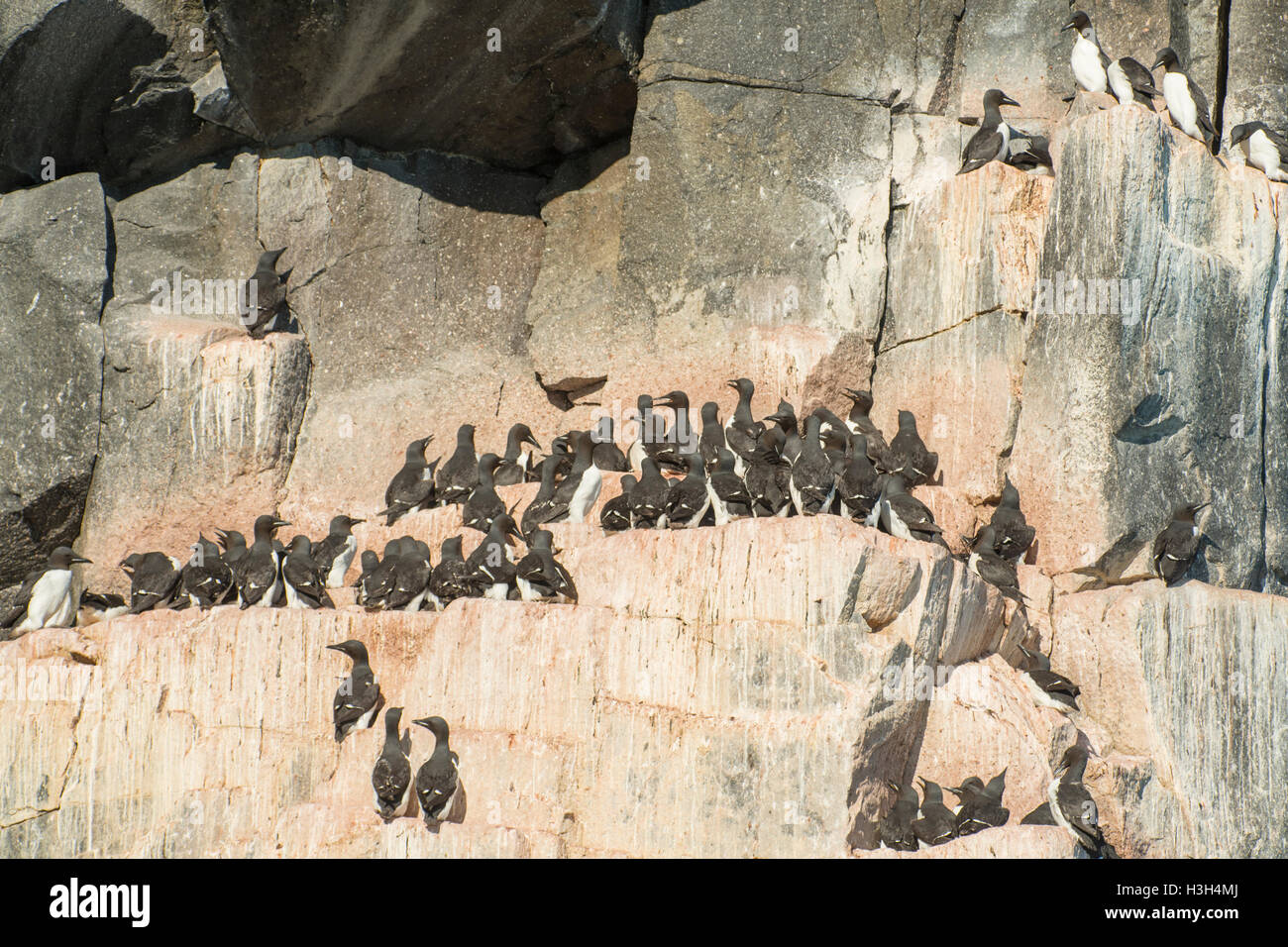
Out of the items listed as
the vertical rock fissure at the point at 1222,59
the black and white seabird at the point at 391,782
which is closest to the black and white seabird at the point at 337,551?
the black and white seabird at the point at 391,782

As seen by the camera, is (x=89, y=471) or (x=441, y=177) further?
(x=441, y=177)

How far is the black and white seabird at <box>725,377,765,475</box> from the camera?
1451cm

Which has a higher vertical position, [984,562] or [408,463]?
[408,463]

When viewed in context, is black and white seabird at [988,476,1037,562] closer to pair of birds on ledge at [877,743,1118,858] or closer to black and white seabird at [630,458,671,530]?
pair of birds on ledge at [877,743,1118,858]

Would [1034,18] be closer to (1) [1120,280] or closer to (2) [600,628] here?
(1) [1120,280]

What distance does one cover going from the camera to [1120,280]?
14602mm

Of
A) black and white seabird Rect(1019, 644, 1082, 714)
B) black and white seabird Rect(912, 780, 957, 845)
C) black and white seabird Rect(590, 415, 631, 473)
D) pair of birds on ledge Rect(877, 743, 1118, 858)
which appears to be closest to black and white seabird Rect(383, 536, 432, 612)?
black and white seabird Rect(590, 415, 631, 473)

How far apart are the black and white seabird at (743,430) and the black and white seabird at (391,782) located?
12.6 feet

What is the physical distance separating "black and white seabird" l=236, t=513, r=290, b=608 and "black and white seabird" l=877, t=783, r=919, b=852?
18.4 feet

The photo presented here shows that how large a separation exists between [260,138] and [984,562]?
894 centimetres

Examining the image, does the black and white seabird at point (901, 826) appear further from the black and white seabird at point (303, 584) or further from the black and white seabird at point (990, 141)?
the black and white seabird at point (990, 141)

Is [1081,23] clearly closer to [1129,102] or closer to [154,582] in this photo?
[1129,102]

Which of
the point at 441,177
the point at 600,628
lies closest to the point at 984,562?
the point at 600,628

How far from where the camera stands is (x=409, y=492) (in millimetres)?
15781
